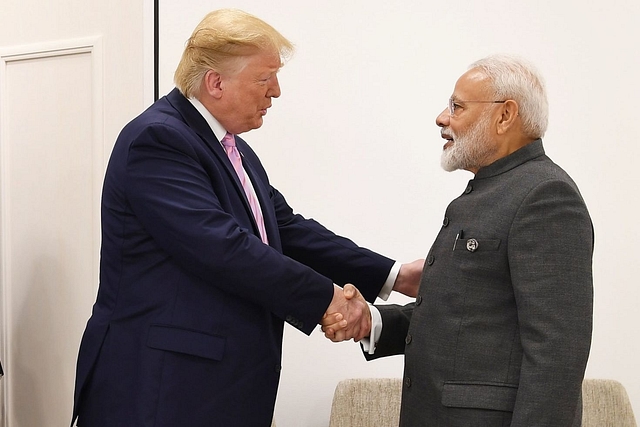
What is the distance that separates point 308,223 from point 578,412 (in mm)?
1175

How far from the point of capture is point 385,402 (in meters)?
3.14

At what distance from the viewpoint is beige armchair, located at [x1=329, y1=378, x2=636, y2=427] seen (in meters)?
3.06

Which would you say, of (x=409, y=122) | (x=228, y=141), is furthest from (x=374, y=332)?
(x=409, y=122)

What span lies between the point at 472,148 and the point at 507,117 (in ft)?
0.36

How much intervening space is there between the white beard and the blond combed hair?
0.59 meters

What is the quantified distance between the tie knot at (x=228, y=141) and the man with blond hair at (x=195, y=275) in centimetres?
4

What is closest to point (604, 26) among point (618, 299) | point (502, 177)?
point (618, 299)

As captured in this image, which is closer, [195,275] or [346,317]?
[195,275]

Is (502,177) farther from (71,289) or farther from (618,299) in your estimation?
(71,289)

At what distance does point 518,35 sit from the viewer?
10.6 feet

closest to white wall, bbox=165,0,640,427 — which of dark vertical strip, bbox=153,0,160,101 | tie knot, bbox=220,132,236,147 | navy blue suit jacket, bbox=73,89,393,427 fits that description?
dark vertical strip, bbox=153,0,160,101

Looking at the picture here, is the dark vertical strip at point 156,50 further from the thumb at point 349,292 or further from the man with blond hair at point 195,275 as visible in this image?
the thumb at point 349,292

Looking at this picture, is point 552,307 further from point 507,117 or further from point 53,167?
point 53,167

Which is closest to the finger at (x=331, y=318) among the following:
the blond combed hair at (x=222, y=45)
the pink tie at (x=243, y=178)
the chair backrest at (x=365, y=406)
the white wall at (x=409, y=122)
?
the pink tie at (x=243, y=178)
